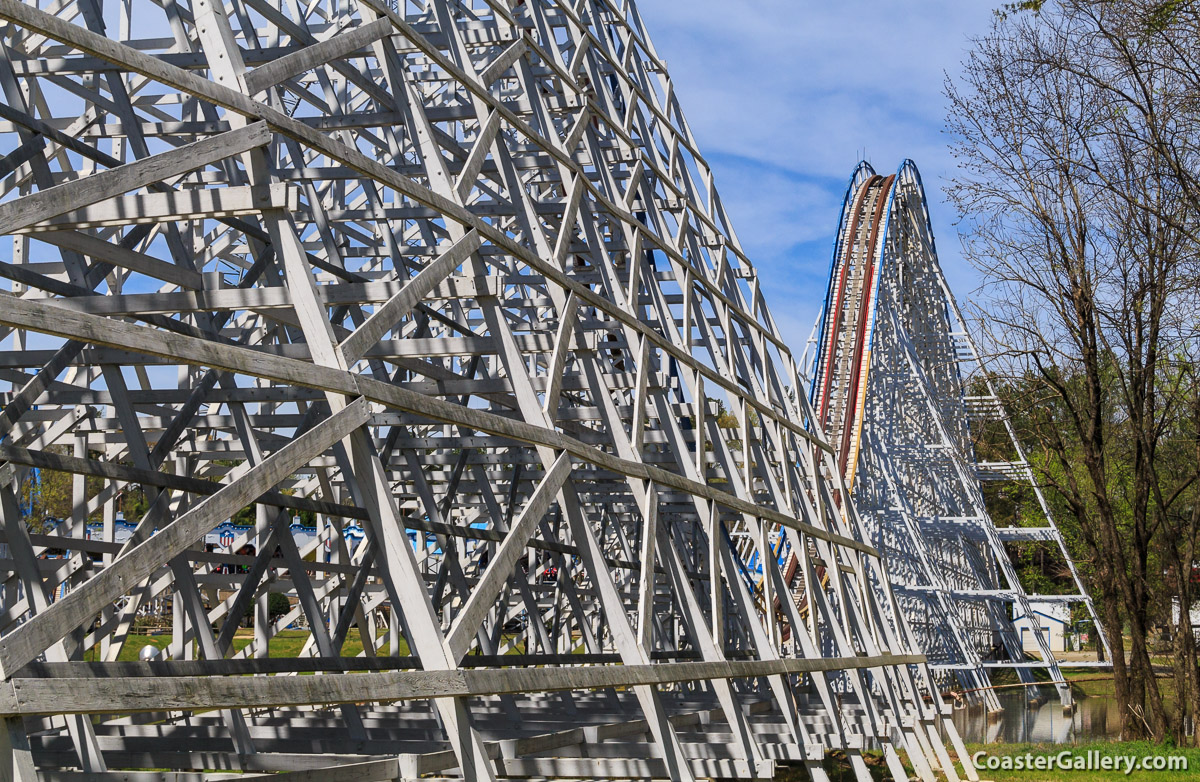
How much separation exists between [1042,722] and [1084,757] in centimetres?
839

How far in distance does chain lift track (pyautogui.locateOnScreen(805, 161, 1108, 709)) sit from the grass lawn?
26.2ft

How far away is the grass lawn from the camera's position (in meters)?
14.6

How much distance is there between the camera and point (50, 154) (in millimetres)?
9570

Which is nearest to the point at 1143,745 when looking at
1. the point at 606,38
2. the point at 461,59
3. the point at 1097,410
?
the point at 1097,410

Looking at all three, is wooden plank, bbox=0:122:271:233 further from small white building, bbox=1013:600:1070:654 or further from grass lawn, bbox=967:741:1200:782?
small white building, bbox=1013:600:1070:654

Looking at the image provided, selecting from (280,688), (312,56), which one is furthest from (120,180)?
(280,688)

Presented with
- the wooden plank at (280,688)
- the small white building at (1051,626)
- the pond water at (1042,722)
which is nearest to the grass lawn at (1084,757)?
the pond water at (1042,722)

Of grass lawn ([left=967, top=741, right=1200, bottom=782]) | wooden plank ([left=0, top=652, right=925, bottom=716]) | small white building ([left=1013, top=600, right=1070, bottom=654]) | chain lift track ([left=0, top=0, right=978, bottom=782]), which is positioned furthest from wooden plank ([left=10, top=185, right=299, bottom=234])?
small white building ([left=1013, top=600, right=1070, bottom=654])

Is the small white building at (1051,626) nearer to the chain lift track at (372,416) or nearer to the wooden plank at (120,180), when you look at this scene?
the chain lift track at (372,416)

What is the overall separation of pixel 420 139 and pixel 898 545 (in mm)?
23392

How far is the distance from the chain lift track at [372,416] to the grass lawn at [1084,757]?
3.30ft

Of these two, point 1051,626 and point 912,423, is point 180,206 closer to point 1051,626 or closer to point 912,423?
point 912,423

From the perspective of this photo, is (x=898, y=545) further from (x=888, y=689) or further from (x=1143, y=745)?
(x=888, y=689)

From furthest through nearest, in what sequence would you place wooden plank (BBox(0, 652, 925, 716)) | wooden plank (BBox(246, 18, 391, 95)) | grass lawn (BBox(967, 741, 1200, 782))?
grass lawn (BBox(967, 741, 1200, 782)) → wooden plank (BBox(246, 18, 391, 95)) → wooden plank (BBox(0, 652, 925, 716))
